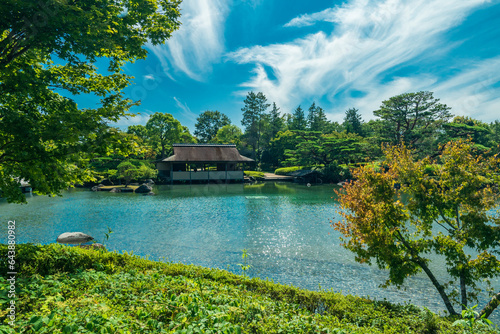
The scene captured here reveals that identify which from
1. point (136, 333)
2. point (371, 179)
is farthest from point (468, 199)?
point (136, 333)

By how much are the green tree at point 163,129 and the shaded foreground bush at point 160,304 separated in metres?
37.8

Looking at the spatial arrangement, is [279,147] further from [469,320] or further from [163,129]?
[469,320]

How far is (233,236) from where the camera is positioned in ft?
38.1

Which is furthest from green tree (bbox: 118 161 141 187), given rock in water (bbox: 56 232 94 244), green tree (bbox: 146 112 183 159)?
rock in water (bbox: 56 232 94 244)

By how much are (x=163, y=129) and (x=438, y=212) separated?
41027 millimetres

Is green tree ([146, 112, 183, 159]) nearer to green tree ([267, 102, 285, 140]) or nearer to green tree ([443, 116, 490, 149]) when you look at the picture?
green tree ([267, 102, 285, 140])

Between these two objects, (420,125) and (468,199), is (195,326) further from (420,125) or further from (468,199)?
(420,125)

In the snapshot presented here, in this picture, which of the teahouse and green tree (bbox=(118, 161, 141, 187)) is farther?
the teahouse

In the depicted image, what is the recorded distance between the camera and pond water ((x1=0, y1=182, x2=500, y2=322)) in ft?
25.2

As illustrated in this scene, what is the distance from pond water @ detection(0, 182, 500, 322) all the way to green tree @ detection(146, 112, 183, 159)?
22.7 meters

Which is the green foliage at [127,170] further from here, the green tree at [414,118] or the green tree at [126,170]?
the green tree at [414,118]

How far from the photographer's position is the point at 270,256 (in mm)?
9406

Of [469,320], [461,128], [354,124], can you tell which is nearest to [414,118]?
[461,128]

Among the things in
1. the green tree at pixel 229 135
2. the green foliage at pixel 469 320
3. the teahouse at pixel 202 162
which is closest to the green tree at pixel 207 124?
the green tree at pixel 229 135
